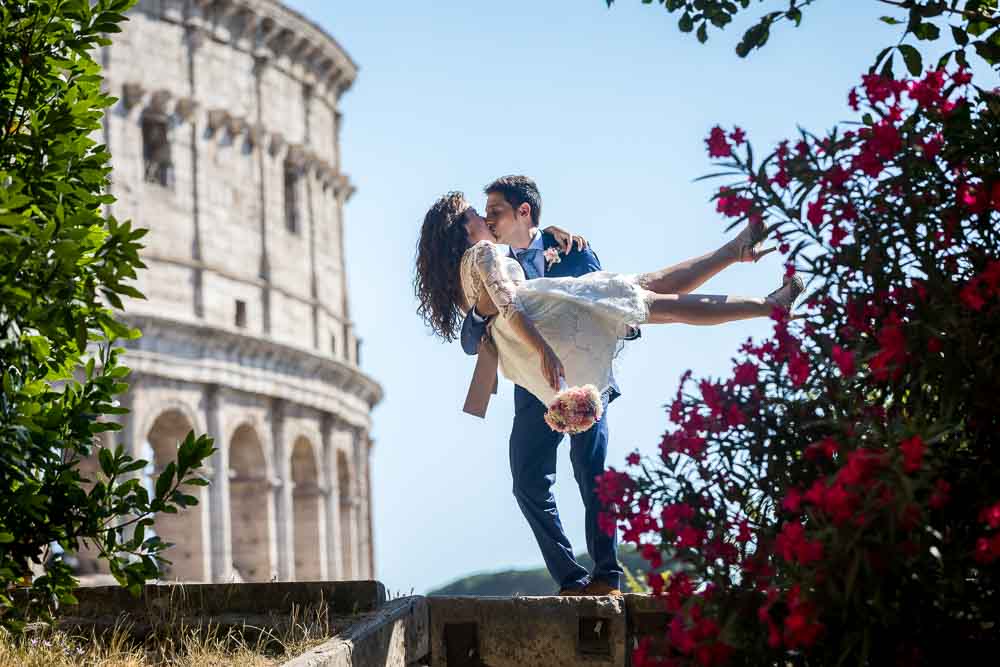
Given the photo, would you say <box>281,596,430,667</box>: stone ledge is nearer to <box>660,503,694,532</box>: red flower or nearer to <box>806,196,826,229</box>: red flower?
<box>660,503,694,532</box>: red flower

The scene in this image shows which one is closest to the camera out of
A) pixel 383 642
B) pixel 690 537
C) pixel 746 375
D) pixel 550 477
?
pixel 690 537

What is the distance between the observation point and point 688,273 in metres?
7.06

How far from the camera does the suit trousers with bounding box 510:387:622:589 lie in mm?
7105

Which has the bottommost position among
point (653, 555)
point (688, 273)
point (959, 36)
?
point (653, 555)

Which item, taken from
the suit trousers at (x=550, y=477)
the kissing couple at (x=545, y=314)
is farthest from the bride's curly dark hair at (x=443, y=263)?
the suit trousers at (x=550, y=477)

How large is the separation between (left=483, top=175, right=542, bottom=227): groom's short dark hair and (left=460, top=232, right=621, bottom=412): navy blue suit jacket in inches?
6.1

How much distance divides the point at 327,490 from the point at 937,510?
3470cm

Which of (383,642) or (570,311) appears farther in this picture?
(570,311)

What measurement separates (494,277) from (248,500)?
97.5ft

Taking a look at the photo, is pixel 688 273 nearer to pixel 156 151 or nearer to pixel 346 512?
pixel 156 151

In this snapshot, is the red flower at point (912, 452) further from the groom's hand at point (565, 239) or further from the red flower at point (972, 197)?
the groom's hand at point (565, 239)

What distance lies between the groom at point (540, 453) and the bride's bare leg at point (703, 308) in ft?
1.33

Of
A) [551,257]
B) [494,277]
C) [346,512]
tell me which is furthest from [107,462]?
[346,512]

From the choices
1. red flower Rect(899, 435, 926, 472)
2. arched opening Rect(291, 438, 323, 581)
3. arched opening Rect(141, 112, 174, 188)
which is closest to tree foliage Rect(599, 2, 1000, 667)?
red flower Rect(899, 435, 926, 472)
